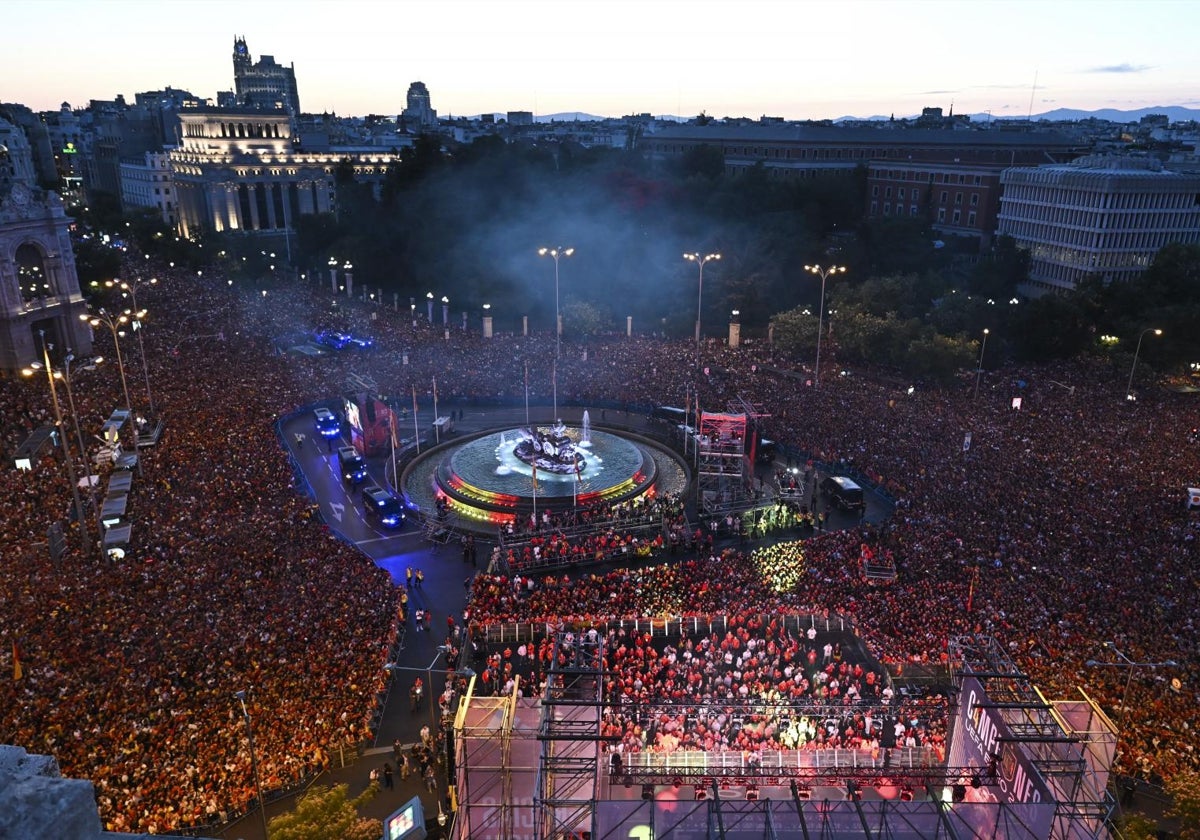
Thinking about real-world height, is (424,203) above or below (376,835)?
above

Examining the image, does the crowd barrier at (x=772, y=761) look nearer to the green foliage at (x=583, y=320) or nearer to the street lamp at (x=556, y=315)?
the street lamp at (x=556, y=315)

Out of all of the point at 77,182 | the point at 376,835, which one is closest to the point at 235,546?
the point at 376,835

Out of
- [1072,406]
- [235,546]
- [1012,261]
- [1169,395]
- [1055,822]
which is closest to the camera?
[1055,822]

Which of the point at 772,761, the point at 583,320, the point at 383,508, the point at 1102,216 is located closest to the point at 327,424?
the point at 383,508

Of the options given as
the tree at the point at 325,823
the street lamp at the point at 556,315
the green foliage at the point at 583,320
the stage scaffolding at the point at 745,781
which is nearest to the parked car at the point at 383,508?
the street lamp at the point at 556,315

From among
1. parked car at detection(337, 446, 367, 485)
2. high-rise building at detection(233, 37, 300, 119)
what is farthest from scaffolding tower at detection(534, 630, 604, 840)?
high-rise building at detection(233, 37, 300, 119)

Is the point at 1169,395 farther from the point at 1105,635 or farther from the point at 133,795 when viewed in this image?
the point at 133,795
